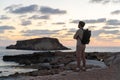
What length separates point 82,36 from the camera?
71.2 feet

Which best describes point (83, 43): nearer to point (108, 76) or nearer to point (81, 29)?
point (81, 29)

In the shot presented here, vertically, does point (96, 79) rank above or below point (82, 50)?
below

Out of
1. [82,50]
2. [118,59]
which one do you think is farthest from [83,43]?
[118,59]

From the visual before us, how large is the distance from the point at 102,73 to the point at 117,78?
1420 millimetres

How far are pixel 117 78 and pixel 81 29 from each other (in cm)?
307

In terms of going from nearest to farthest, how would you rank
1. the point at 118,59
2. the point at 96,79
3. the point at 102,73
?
the point at 96,79 → the point at 102,73 → the point at 118,59

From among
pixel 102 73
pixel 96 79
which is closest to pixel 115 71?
pixel 102 73

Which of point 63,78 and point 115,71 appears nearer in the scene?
point 63,78

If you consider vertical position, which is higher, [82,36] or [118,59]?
[82,36]

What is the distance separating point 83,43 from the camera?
21906mm

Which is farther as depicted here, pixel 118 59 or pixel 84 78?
pixel 118 59

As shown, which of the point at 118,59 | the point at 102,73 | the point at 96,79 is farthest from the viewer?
the point at 118,59

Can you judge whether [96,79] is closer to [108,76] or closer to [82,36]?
[108,76]

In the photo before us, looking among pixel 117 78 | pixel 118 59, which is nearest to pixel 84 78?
pixel 117 78
